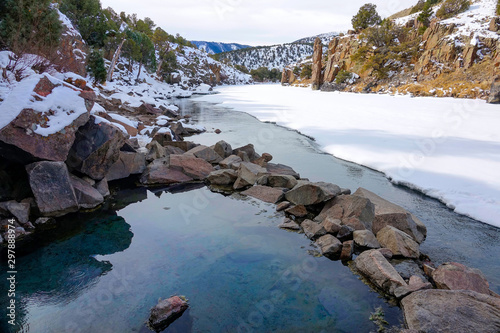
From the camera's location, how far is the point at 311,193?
7754 millimetres

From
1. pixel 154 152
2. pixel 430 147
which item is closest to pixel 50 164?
pixel 154 152

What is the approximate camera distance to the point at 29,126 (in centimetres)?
681

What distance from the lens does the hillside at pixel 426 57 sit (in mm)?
35156

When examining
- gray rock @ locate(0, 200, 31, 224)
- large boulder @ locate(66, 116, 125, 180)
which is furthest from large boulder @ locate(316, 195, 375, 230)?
gray rock @ locate(0, 200, 31, 224)

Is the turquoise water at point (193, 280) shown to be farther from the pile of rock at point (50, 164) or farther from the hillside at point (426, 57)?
the hillside at point (426, 57)

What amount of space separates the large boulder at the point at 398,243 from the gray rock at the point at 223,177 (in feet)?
17.3

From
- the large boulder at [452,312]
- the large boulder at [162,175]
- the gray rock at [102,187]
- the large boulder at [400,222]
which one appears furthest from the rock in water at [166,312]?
the large boulder at [162,175]

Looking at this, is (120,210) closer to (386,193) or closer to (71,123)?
(71,123)

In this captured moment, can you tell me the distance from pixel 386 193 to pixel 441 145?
20.9ft

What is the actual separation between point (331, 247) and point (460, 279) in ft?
7.18

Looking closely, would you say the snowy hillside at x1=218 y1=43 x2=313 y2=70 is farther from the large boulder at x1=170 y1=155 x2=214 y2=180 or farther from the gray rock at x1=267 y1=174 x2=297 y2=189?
the gray rock at x1=267 y1=174 x2=297 y2=189

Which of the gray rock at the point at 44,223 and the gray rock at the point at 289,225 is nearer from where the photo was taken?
the gray rock at the point at 44,223

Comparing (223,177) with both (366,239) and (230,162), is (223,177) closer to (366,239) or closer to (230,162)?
(230,162)

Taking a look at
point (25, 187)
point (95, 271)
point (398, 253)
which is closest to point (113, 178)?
point (25, 187)
